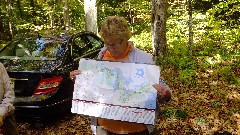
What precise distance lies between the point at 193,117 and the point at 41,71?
3151 millimetres

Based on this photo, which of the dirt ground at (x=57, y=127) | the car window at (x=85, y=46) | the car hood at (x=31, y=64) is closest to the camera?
the car hood at (x=31, y=64)

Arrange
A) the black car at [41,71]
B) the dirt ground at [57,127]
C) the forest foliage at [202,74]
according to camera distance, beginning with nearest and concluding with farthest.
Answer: the black car at [41,71], the forest foliage at [202,74], the dirt ground at [57,127]

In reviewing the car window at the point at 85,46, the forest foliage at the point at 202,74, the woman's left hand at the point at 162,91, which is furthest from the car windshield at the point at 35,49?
the woman's left hand at the point at 162,91

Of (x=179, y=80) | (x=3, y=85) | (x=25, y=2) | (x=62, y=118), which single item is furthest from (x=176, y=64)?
(x=25, y=2)

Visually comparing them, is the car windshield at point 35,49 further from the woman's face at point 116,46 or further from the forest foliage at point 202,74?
the woman's face at point 116,46

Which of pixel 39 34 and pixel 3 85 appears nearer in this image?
pixel 3 85

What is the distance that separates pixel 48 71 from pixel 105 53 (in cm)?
315

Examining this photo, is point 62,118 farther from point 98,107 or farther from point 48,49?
point 98,107

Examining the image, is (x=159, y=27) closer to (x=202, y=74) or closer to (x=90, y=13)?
(x=202, y=74)

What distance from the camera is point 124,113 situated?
2619mm

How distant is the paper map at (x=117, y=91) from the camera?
257cm

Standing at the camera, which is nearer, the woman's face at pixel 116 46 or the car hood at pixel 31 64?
the woman's face at pixel 116 46

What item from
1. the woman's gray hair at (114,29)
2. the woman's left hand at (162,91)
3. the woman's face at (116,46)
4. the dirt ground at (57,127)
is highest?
the woman's gray hair at (114,29)

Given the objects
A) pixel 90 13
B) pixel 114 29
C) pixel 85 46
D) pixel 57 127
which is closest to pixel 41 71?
pixel 57 127
